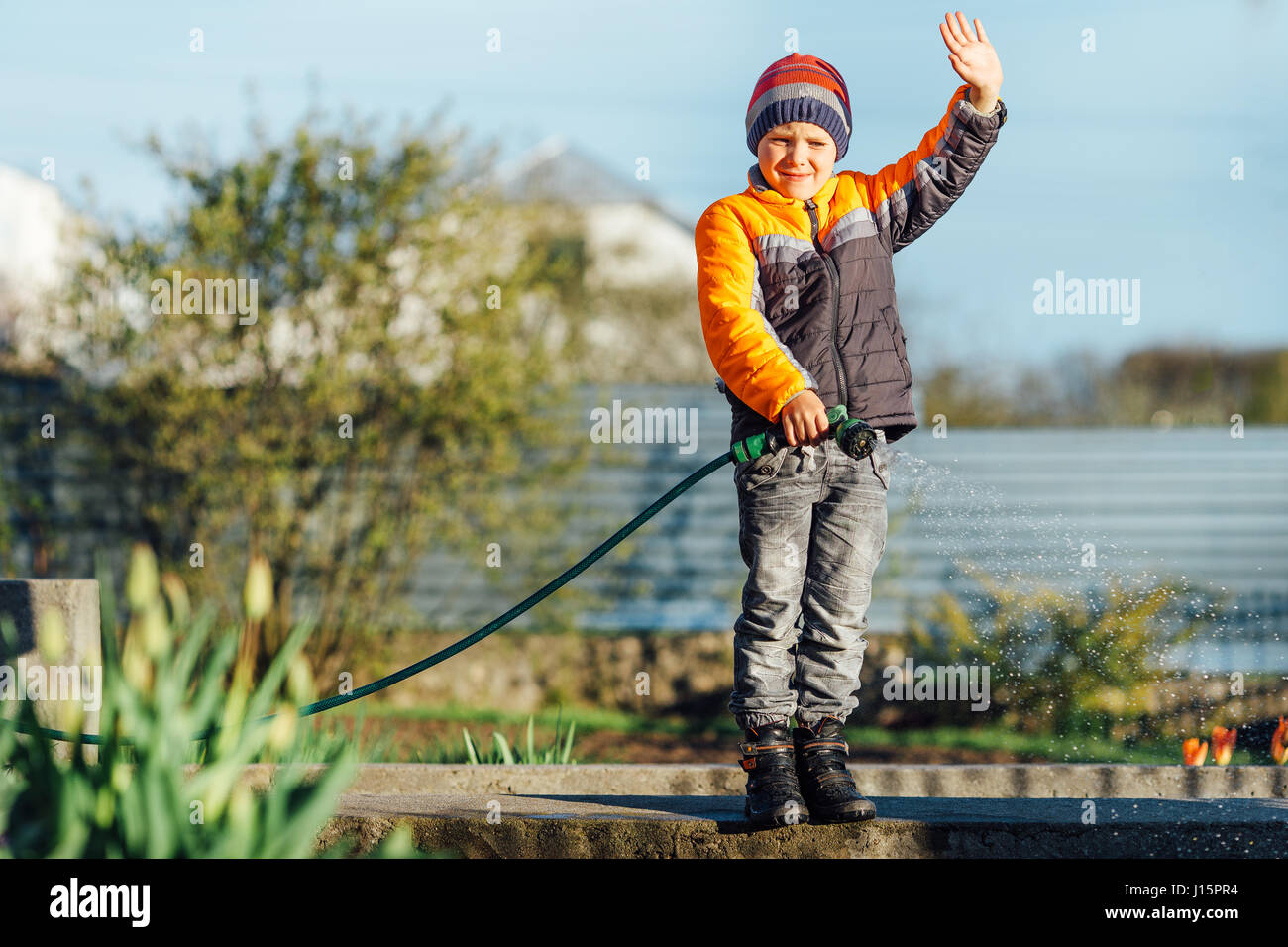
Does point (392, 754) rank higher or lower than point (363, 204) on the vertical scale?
lower

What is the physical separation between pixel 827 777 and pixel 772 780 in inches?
5.2

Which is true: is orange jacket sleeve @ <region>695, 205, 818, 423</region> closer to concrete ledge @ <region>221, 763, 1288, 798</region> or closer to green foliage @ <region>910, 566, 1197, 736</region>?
concrete ledge @ <region>221, 763, 1288, 798</region>

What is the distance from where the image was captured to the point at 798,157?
289cm

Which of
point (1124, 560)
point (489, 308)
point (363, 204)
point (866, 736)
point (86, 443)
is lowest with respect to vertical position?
point (866, 736)

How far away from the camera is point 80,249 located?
682 centimetres

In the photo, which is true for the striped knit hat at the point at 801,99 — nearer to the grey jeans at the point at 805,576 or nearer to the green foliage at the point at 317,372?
the grey jeans at the point at 805,576

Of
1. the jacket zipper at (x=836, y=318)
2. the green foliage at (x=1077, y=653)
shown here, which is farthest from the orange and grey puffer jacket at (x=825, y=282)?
the green foliage at (x=1077, y=653)

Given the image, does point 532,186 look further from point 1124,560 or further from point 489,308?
point 1124,560

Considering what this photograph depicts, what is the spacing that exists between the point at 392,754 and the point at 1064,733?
359 cm

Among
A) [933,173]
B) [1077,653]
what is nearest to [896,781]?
[933,173]

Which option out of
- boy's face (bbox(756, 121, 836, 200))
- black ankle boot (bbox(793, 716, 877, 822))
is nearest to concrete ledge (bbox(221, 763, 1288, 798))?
black ankle boot (bbox(793, 716, 877, 822))

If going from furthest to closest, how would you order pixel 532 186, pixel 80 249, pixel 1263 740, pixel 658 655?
pixel 532 186 < pixel 658 655 < pixel 80 249 < pixel 1263 740
